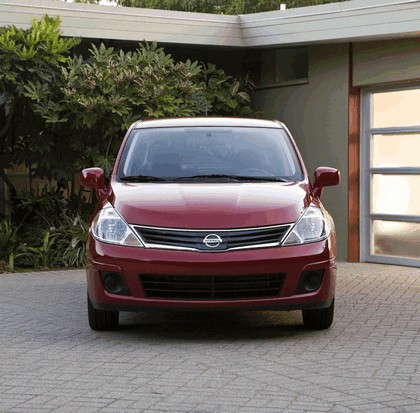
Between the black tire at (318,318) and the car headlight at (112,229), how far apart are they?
1589 millimetres

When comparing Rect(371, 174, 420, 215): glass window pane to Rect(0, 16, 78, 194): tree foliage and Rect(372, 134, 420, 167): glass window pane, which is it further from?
Rect(0, 16, 78, 194): tree foliage

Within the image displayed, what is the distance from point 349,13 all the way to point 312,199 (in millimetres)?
7001

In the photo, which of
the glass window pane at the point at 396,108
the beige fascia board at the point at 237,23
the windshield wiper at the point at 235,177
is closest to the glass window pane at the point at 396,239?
the glass window pane at the point at 396,108

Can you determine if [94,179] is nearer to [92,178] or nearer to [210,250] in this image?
[92,178]

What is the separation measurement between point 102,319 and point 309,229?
73.4 inches

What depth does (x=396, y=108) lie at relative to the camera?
15.9 m

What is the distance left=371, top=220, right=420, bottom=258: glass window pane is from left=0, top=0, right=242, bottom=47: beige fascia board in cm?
389

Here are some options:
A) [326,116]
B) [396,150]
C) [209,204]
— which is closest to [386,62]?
[396,150]

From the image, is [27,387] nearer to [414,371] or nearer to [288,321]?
[414,371]

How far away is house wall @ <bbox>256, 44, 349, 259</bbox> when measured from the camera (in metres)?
16.6

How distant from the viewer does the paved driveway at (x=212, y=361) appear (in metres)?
6.35

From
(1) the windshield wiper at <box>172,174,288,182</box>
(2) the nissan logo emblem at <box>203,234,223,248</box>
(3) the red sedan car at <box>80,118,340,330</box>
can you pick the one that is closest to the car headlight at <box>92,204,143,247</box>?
(3) the red sedan car at <box>80,118,340,330</box>

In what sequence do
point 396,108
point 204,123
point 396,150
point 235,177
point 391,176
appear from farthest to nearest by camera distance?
point 391,176
point 396,150
point 396,108
point 204,123
point 235,177

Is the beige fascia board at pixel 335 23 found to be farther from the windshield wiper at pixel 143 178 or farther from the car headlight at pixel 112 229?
the car headlight at pixel 112 229
